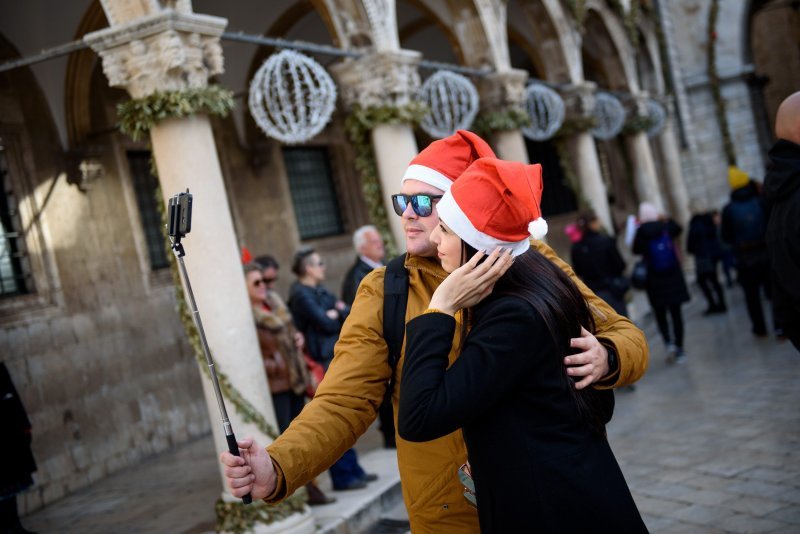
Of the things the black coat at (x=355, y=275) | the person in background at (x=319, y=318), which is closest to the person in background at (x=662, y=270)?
the black coat at (x=355, y=275)

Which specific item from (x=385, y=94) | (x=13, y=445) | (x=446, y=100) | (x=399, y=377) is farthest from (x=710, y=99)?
(x=399, y=377)

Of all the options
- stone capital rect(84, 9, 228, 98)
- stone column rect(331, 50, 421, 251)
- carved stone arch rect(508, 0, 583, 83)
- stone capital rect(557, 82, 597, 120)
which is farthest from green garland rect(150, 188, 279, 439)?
stone capital rect(557, 82, 597, 120)

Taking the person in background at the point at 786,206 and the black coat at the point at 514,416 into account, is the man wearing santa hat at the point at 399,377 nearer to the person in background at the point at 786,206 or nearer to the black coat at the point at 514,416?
the black coat at the point at 514,416

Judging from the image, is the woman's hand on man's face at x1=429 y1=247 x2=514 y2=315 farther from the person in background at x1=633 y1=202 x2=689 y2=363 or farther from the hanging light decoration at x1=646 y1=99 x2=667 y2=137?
the hanging light decoration at x1=646 y1=99 x2=667 y2=137

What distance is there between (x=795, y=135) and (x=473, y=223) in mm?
2414

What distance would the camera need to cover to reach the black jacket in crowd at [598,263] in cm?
841

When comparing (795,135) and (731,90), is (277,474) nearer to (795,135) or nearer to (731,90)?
(795,135)

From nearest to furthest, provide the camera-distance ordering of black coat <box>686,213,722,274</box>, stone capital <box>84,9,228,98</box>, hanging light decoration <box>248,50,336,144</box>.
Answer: stone capital <box>84,9,228,98</box> < hanging light decoration <box>248,50,336,144</box> < black coat <box>686,213,722,274</box>

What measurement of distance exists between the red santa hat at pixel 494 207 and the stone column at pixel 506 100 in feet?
28.8

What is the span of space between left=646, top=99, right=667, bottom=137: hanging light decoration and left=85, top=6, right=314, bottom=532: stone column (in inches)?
497

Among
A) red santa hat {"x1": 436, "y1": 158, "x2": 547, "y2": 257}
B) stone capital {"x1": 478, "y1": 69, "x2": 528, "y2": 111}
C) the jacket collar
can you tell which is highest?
stone capital {"x1": 478, "y1": 69, "x2": 528, "y2": 111}

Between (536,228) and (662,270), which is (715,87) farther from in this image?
(536,228)

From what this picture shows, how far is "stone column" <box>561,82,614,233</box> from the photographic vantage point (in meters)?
13.0

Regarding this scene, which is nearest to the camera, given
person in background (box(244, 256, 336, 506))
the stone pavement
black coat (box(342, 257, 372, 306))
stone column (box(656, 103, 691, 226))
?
the stone pavement
